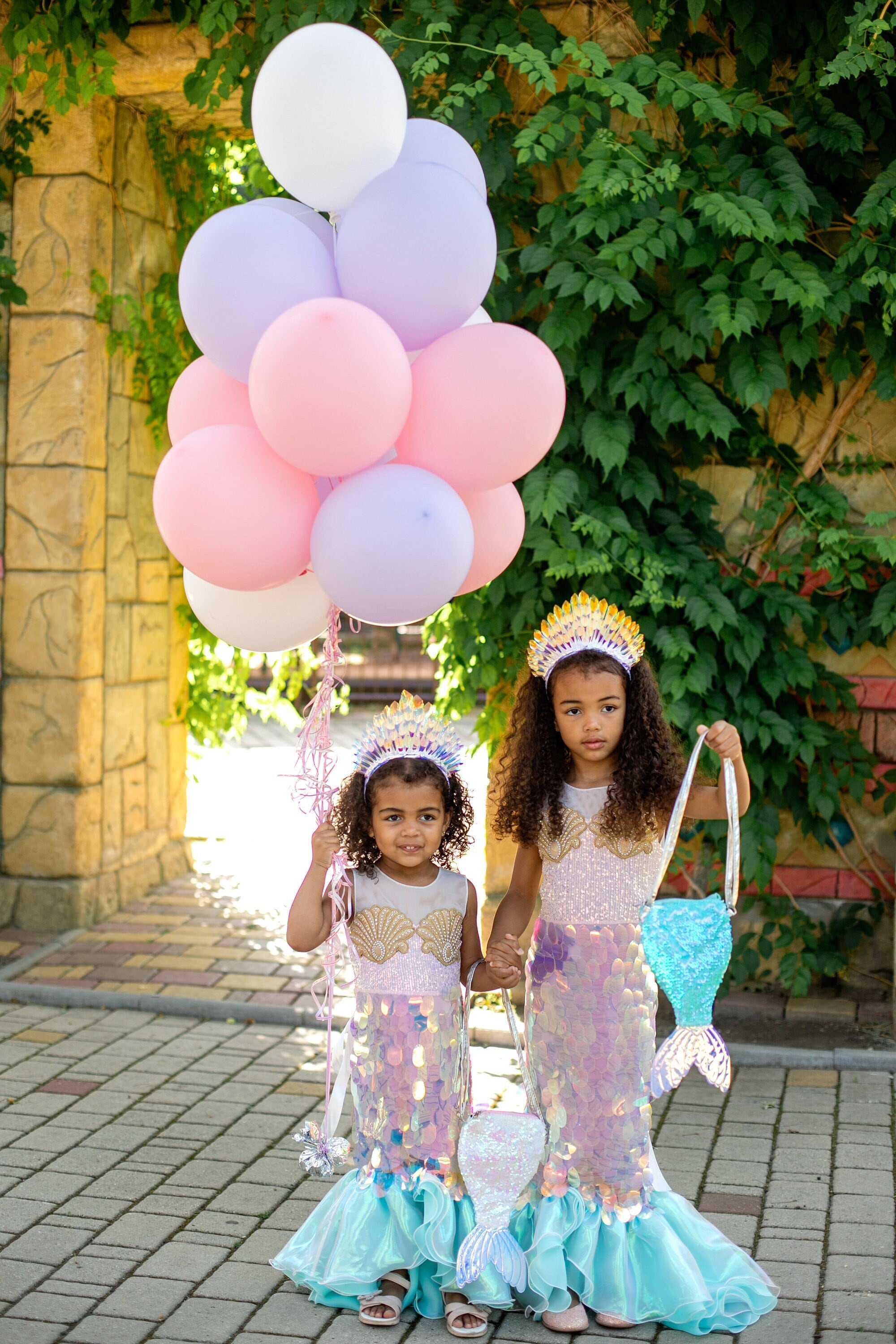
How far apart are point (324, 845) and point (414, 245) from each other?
3.64 feet

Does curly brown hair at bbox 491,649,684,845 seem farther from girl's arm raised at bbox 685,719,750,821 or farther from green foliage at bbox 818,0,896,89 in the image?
green foliage at bbox 818,0,896,89

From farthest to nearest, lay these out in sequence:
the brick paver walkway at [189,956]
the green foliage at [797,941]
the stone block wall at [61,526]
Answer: the stone block wall at [61,526]
the brick paver walkway at [189,956]
the green foliage at [797,941]

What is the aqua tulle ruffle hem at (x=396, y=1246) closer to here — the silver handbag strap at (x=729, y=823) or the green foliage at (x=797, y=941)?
the silver handbag strap at (x=729, y=823)

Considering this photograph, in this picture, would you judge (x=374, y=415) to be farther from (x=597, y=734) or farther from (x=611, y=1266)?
(x=611, y=1266)

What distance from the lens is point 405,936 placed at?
2.76 m

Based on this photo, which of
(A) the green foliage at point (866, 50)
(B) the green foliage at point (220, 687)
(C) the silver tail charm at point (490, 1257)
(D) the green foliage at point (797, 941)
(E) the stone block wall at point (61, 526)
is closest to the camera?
(C) the silver tail charm at point (490, 1257)

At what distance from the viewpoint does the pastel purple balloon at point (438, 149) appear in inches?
105

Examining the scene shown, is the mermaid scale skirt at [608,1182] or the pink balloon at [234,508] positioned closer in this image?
the pink balloon at [234,508]

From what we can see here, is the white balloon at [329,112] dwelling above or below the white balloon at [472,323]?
above

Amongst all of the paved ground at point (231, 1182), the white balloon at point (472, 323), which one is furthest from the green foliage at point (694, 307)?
the white balloon at point (472, 323)

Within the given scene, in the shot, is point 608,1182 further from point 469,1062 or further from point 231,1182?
point 231,1182

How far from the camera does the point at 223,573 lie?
2.44m

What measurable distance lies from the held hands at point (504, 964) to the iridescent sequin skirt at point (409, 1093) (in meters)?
0.14

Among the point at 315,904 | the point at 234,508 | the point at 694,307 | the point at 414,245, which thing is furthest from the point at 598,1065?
the point at 694,307
